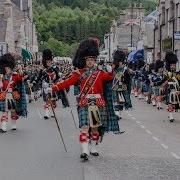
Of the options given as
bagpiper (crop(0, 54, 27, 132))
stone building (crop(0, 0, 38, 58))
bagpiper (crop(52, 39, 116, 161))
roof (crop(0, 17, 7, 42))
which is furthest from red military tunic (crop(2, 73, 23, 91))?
roof (crop(0, 17, 7, 42))

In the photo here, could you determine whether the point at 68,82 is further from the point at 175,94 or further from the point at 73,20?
the point at 73,20

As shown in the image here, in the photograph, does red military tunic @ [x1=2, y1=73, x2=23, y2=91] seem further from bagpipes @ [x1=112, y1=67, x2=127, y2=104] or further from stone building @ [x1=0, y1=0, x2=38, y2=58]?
stone building @ [x1=0, y1=0, x2=38, y2=58]

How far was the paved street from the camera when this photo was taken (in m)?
9.83

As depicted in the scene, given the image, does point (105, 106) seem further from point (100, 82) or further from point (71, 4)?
point (71, 4)

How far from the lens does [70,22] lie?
178625mm

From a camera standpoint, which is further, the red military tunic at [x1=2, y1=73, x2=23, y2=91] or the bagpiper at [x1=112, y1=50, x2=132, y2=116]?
the bagpiper at [x1=112, y1=50, x2=132, y2=116]

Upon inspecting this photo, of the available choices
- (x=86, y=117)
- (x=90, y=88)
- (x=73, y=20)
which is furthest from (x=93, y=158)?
(x=73, y=20)

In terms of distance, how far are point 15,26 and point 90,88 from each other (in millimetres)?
63420

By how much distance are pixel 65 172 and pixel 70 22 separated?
170 meters

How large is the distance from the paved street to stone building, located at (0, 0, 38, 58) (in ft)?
119

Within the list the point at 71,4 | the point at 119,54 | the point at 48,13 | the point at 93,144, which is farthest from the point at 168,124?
the point at 71,4

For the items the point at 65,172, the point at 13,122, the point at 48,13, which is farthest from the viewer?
the point at 48,13

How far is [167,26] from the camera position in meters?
52.1

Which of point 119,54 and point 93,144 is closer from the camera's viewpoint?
point 93,144
